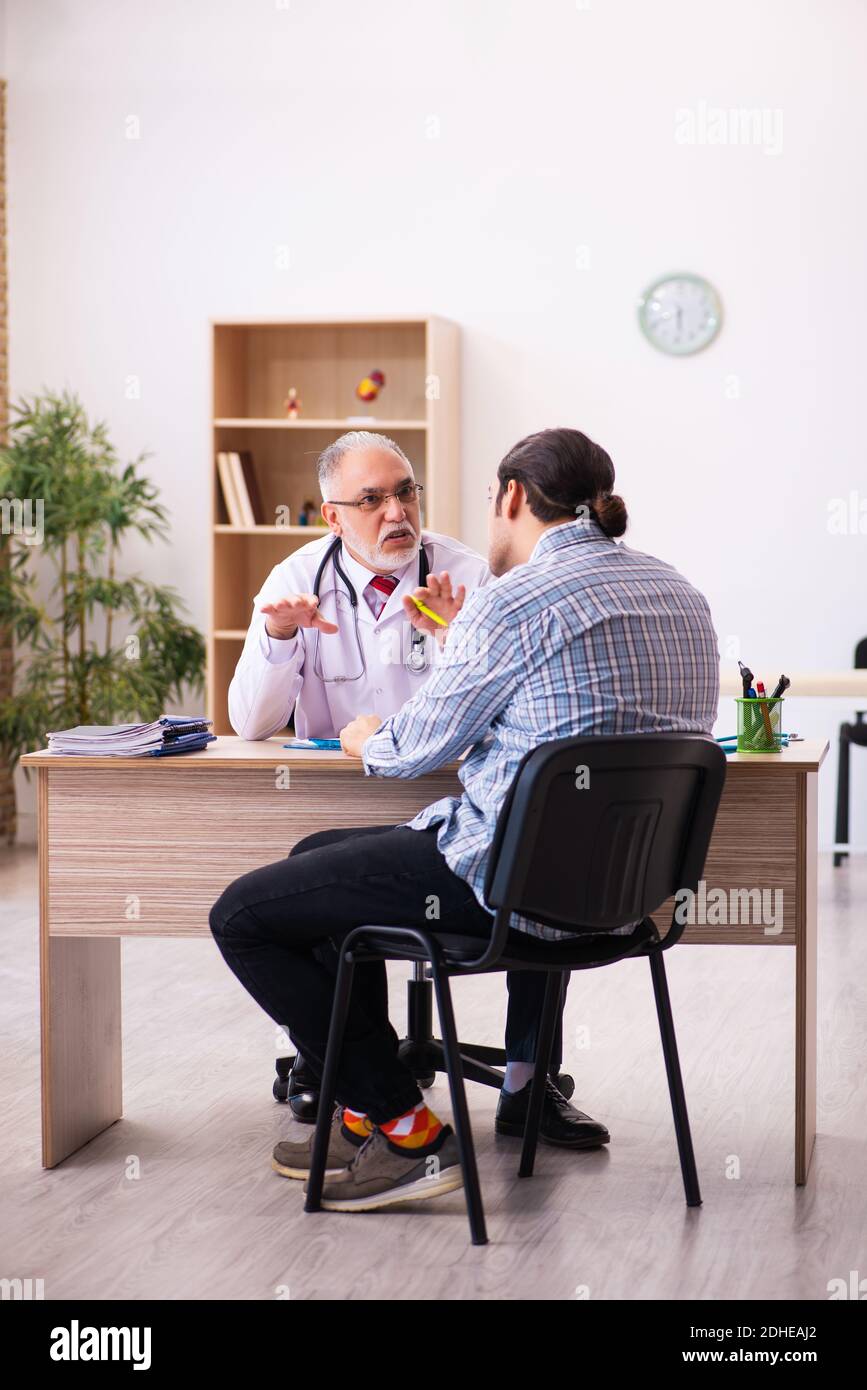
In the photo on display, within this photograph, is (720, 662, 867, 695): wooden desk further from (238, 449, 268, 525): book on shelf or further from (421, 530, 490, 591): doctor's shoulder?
(238, 449, 268, 525): book on shelf

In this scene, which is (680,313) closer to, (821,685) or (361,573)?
(821,685)

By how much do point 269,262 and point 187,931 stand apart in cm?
403

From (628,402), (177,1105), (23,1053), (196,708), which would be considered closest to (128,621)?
(196,708)

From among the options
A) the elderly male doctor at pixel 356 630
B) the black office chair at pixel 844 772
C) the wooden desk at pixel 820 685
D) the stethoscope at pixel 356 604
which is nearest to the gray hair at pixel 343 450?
the elderly male doctor at pixel 356 630

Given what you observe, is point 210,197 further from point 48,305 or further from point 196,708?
point 196,708

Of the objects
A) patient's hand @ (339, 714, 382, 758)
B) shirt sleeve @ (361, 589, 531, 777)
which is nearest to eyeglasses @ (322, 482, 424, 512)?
patient's hand @ (339, 714, 382, 758)

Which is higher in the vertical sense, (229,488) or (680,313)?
(680,313)

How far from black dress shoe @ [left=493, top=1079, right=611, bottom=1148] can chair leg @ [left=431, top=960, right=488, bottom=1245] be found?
51cm

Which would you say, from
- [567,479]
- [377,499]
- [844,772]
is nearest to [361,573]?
[377,499]

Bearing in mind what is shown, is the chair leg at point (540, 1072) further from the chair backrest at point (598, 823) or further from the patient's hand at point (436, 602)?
the patient's hand at point (436, 602)

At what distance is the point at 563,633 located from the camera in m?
2.31

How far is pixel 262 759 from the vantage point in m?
2.73

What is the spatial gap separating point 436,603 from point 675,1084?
0.95 m

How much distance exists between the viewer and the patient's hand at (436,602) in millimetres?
2838
